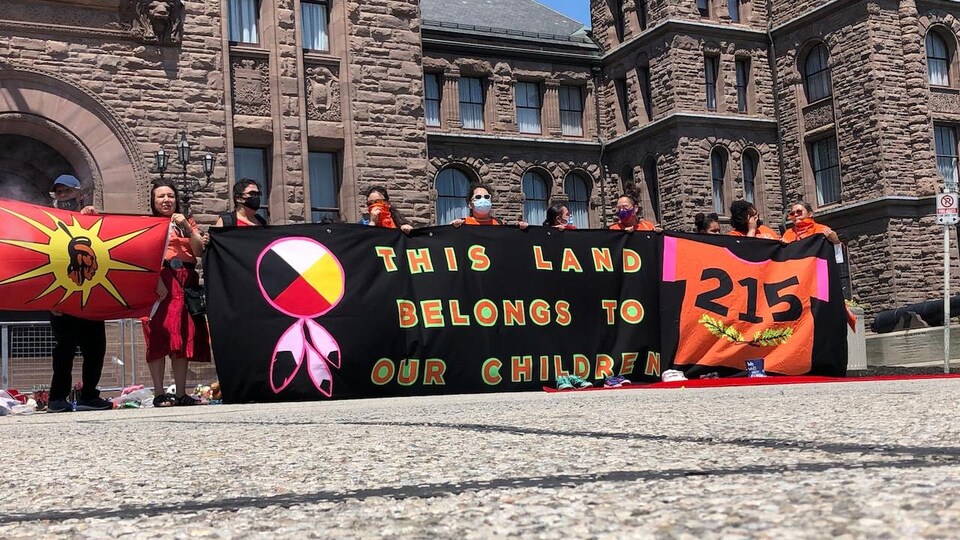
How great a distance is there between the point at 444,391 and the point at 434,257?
1.25 metres

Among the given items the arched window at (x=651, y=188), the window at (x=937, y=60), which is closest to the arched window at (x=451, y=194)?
the arched window at (x=651, y=188)

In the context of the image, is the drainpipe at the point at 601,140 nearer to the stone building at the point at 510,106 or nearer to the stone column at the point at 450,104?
the stone building at the point at 510,106

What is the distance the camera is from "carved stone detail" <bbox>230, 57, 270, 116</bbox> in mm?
19703

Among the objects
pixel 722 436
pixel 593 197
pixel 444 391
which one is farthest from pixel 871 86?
pixel 722 436

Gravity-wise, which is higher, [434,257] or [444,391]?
[434,257]

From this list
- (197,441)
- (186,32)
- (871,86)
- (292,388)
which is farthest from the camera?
(871,86)

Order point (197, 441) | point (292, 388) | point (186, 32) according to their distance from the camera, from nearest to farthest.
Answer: point (197, 441) < point (292, 388) < point (186, 32)

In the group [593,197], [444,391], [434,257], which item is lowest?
[444,391]

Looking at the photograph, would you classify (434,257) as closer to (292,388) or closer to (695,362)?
(292,388)

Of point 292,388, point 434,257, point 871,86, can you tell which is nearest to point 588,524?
point 292,388

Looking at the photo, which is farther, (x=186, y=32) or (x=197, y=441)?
(x=186, y=32)

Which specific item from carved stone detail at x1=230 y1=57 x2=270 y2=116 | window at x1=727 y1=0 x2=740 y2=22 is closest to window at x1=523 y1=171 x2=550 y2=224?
window at x1=727 y1=0 x2=740 y2=22

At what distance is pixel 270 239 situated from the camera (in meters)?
9.61

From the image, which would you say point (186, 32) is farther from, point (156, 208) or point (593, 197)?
point (593, 197)
